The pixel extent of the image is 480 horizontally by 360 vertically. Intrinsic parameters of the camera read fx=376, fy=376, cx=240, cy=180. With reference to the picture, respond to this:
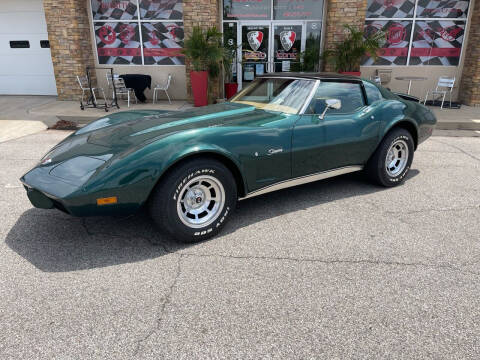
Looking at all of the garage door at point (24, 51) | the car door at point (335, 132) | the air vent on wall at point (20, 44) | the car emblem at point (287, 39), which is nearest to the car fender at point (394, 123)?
the car door at point (335, 132)

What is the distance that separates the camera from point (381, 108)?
4.36 metres

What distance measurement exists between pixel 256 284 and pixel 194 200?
3.09 feet

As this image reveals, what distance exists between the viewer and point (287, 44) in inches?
440

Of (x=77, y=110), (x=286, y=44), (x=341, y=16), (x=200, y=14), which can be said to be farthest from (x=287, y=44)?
(x=77, y=110)

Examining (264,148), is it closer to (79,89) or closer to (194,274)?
(194,274)

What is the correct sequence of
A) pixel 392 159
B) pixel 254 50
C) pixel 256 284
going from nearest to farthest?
1. pixel 256 284
2. pixel 392 159
3. pixel 254 50

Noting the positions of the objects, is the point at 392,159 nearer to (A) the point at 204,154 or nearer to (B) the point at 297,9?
(A) the point at 204,154

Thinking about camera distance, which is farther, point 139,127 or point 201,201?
point 139,127

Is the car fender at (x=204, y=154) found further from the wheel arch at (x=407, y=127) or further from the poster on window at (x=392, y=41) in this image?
the poster on window at (x=392, y=41)

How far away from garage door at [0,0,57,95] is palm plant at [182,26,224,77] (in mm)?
5246

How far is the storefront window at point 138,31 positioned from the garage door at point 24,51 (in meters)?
1.86

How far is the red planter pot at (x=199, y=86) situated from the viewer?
9.80m

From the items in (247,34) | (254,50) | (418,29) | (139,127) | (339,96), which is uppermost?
(418,29)

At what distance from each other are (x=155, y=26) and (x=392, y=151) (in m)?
8.94
